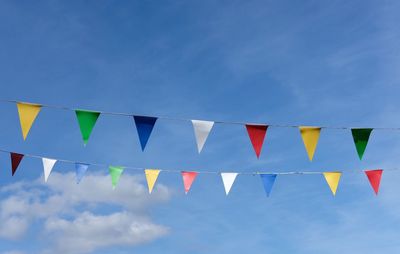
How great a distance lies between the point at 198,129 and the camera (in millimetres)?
9758

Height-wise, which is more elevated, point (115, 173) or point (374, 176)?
point (374, 176)

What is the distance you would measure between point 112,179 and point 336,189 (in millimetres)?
4979

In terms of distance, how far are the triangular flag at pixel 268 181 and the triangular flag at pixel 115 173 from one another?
313cm

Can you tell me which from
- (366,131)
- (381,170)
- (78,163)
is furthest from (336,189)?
(78,163)

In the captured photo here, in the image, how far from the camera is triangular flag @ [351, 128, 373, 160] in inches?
409

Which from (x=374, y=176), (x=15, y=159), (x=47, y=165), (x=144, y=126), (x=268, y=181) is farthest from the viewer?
(x=374, y=176)

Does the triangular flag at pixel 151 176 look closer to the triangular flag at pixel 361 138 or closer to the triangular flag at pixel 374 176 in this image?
the triangular flag at pixel 361 138

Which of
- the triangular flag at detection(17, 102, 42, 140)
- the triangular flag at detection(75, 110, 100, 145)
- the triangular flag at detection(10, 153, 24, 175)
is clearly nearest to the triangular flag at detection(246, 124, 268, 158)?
the triangular flag at detection(75, 110, 100, 145)

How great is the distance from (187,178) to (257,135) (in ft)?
8.07

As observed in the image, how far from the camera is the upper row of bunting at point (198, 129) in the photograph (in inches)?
351

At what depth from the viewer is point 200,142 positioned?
9.79m

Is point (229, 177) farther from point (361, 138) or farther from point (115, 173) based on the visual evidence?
point (361, 138)

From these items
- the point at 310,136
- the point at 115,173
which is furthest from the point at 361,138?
the point at 115,173

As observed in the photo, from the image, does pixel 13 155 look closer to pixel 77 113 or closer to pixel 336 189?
pixel 77 113
